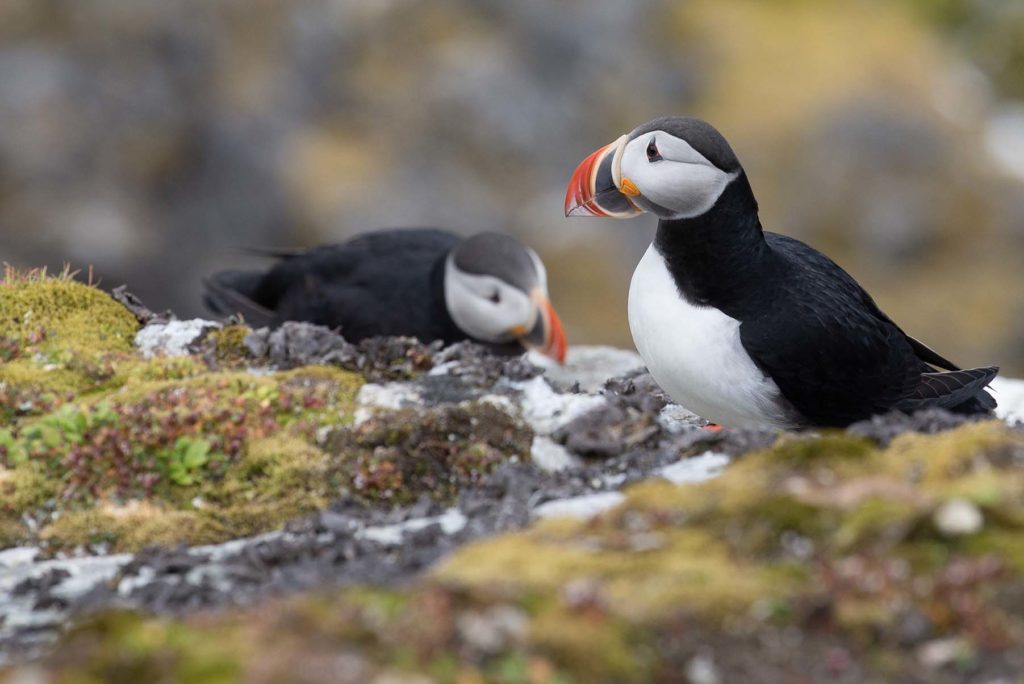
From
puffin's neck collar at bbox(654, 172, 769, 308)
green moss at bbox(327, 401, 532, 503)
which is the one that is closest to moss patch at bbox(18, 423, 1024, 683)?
green moss at bbox(327, 401, 532, 503)

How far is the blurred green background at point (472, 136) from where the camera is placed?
26516mm

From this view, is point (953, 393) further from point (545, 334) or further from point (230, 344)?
Answer: point (230, 344)

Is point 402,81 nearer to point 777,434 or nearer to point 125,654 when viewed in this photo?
point 777,434

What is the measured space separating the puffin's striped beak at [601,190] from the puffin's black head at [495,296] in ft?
12.1

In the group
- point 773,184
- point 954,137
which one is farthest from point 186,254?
point 954,137

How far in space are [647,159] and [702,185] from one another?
33 centimetres

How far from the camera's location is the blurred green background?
26516 mm

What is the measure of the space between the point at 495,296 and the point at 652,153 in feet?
14.6

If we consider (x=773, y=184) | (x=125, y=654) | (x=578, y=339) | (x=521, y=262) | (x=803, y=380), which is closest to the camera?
(x=125, y=654)

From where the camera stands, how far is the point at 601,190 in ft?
22.7

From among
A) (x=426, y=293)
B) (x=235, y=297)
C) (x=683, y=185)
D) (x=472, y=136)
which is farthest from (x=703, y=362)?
(x=472, y=136)

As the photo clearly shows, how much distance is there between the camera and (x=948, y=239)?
28.5m

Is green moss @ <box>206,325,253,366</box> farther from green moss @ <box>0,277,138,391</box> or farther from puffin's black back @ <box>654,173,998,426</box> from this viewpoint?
puffin's black back @ <box>654,173,998,426</box>

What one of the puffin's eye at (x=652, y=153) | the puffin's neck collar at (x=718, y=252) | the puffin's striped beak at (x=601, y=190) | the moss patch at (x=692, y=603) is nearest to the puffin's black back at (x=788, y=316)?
the puffin's neck collar at (x=718, y=252)
